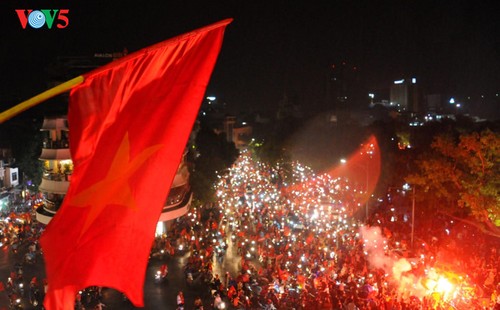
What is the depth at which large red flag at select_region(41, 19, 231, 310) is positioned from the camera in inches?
197

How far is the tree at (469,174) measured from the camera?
23.3m

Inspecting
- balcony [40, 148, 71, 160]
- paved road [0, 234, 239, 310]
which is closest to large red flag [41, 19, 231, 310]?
paved road [0, 234, 239, 310]

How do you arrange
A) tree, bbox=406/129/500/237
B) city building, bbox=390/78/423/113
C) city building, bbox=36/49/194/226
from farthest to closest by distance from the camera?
city building, bbox=390/78/423/113
city building, bbox=36/49/194/226
tree, bbox=406/129/500/237

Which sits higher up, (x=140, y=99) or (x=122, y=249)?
(x=140, y=99)

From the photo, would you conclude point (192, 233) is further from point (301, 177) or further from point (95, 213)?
point (301, 177)

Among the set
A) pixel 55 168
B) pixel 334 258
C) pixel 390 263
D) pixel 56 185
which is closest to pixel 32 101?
pixel 390 263

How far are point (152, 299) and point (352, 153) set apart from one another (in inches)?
1337

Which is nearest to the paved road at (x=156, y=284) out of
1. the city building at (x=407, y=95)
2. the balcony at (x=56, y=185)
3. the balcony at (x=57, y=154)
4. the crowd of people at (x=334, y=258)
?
the crowd of people at (x=334, y=258)

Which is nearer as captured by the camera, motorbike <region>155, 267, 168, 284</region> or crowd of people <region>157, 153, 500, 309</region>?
crowd of people <region>157, 153, 500, 309</region>

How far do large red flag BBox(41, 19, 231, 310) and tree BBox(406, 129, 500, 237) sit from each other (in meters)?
21.5

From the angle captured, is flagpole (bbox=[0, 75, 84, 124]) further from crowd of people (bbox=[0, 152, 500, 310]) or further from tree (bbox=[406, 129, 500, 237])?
tree (bbox=[406, 129, 500, 237])

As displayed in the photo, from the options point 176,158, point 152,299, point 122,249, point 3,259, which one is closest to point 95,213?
point 122,249

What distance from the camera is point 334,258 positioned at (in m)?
22.5

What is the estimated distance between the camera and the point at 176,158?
512 centimetres
